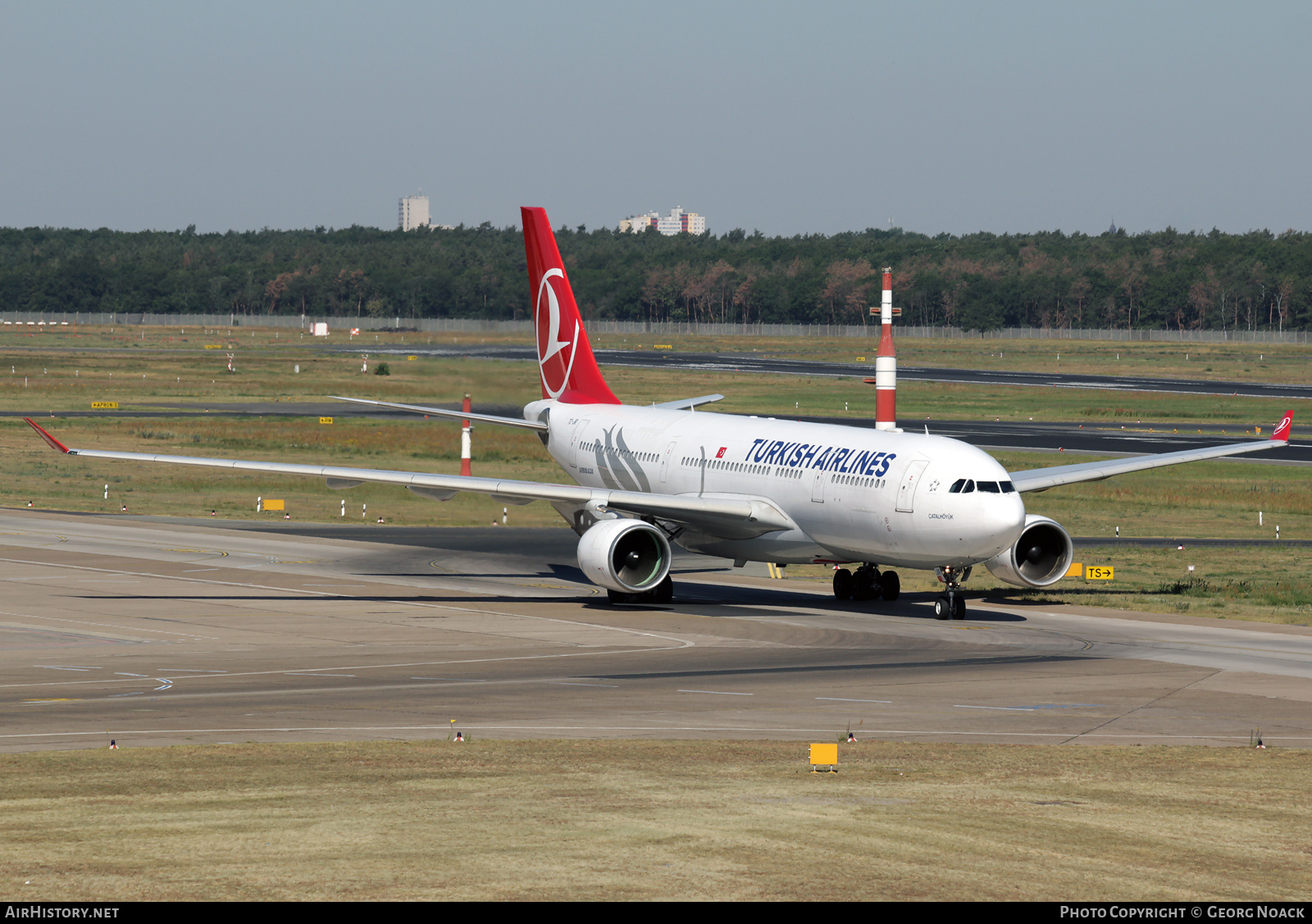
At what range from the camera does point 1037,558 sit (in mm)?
43750

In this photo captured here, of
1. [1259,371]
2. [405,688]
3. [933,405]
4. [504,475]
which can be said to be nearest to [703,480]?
[405,688]

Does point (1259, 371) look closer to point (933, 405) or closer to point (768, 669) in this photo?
point (933, 405)

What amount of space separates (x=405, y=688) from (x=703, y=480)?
18.5 metres

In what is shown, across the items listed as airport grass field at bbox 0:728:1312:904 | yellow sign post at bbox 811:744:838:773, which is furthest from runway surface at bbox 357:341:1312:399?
yellow sign post at bbox 811:744:838:773

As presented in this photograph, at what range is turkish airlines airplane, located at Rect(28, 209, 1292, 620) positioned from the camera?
40219mm

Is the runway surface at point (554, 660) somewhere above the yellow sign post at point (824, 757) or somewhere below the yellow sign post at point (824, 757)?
below

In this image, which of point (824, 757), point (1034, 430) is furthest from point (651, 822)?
point (1034, 430)

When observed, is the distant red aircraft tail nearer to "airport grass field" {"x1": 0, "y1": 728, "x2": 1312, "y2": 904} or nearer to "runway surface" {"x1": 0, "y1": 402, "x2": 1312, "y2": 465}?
"runway surface" {"x1": 0, "y1": 402, "x2": 1312, "y2": 465}

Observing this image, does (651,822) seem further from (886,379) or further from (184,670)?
(886,379)

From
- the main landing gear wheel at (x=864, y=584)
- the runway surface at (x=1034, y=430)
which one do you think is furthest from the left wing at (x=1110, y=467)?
the runway surface at (x=1034, y=430)

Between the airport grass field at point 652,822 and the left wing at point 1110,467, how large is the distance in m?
21.4

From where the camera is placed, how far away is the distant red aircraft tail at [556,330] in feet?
185

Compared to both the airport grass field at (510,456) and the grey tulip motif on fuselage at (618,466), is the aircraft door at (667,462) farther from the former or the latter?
the airport grass field at (510,456)

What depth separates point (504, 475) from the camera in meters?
75.8
